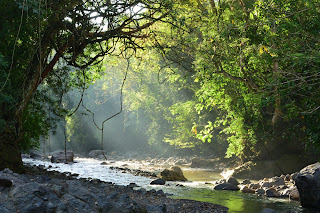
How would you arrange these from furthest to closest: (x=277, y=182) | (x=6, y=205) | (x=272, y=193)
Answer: (x=277, y=182), (x=272, y=193), (x=6, y=205)

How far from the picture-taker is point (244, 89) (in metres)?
13.8

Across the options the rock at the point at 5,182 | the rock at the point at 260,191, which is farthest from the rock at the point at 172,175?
the rock at the point at 5,182

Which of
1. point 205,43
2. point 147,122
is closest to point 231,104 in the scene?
point 205,43

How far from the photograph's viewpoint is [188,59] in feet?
36.5

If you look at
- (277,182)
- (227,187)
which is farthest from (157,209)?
(277,182)

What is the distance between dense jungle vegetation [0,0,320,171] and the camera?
7016 mm

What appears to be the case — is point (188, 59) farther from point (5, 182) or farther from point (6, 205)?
point (6, 205)

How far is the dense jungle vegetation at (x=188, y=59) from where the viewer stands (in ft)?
23.0

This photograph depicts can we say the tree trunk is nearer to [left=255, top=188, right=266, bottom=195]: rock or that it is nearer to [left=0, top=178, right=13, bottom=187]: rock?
[left=0, top=178, right=13, bottom=187]: rock

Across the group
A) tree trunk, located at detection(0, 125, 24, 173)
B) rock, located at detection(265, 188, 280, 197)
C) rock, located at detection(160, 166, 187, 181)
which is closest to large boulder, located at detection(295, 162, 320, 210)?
rock, located at detection(265, 188, 280, 197)

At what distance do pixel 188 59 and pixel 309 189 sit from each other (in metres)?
5.30

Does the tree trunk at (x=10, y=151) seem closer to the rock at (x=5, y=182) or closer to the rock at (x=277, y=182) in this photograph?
the rock at (x=5, y=182)

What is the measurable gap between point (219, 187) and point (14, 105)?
7.58m

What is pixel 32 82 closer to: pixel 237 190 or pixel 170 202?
pixel 170 202
